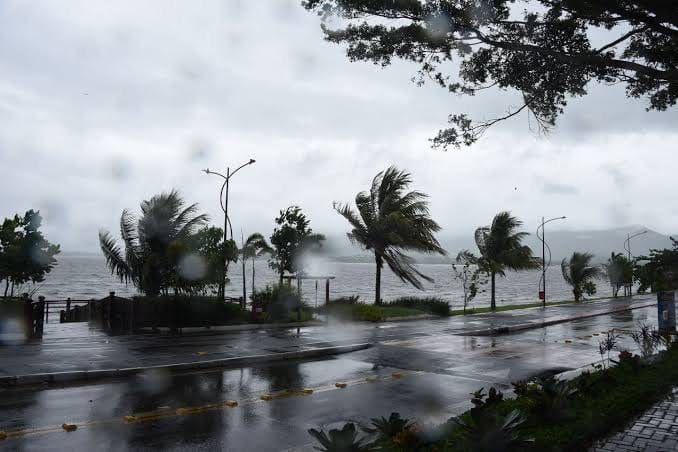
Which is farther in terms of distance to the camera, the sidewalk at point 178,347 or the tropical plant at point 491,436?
the sidewalk at point 178,347

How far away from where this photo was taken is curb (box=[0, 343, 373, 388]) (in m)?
10.4

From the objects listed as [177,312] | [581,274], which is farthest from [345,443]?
[581,274]

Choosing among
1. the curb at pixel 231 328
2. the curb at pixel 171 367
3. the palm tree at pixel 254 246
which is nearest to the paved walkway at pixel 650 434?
the curb at pixel 171 367

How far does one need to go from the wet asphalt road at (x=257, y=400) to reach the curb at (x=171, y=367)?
46 cm

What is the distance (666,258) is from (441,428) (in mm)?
5205

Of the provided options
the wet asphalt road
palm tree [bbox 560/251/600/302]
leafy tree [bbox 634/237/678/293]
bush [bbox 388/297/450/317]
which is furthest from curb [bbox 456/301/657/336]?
palm tree [bbox 560/251/600/302]

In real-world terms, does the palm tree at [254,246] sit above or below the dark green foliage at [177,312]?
above

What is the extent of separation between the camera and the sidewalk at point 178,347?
11711 mm

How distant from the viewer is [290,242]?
27422 millimetres

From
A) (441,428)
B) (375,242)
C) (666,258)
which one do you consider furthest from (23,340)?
(375,242)

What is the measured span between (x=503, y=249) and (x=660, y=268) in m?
32.8

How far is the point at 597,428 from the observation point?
6.63 m

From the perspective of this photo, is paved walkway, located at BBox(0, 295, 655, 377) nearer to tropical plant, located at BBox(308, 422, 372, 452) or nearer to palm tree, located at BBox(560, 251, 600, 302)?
tropical plant, located at BBox(308, 422, 372, 452)

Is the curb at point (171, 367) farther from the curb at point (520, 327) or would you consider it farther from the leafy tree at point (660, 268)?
the leafy tree at point (660, 268)
